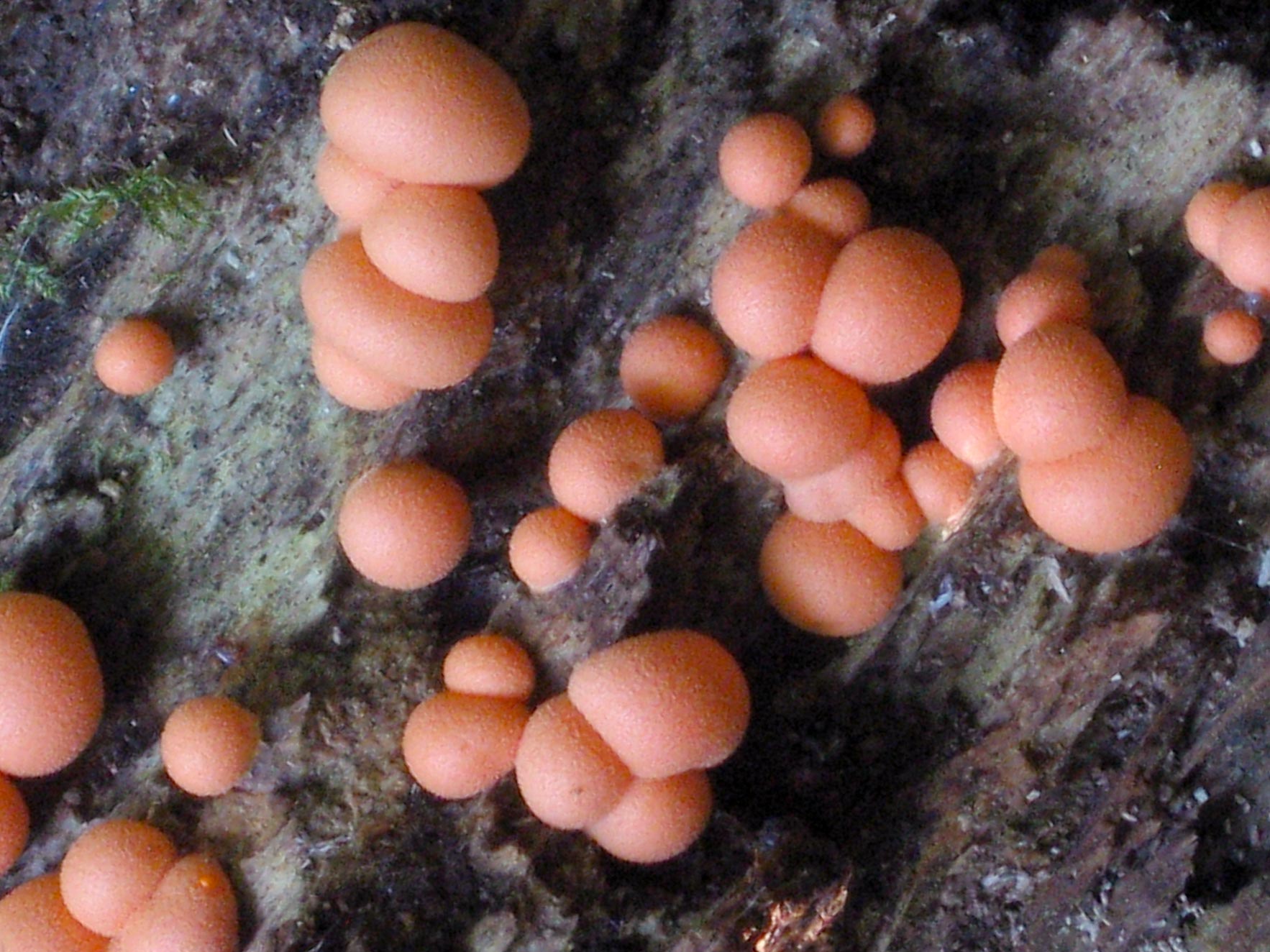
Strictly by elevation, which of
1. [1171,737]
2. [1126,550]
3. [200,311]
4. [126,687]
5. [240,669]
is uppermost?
[1126,550]

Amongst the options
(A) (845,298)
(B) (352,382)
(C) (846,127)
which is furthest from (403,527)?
(C) (846,127)

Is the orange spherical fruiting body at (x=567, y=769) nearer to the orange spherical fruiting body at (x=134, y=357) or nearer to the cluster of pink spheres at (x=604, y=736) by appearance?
the cluster of pink spheres at (x=604, y=736)

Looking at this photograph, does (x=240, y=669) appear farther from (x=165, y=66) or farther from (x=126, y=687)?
(x=165, y=66)

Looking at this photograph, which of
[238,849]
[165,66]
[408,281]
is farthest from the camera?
[165,66]

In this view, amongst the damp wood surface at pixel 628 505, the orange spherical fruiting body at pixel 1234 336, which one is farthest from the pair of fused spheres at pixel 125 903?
the orange spherical fruiting body at pixel 1234 336

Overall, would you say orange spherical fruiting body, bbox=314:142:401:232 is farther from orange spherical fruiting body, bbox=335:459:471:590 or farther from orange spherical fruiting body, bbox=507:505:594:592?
orange spherical fruiting body, bbox=507:505:594:592

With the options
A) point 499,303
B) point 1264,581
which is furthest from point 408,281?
point 1264,581
